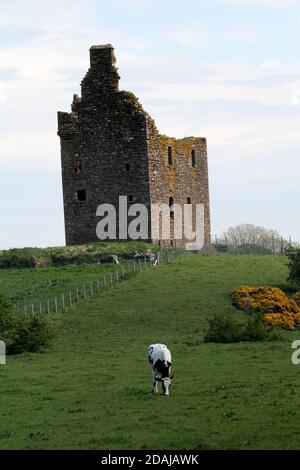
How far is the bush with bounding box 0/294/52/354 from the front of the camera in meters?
45.8

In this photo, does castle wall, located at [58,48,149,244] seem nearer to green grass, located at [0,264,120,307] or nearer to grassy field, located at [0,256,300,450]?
green grass, located at [0,264,120,307]

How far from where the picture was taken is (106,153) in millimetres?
73938

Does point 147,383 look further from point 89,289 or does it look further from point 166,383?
point 89,289

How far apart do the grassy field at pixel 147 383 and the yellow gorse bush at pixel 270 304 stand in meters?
0.79

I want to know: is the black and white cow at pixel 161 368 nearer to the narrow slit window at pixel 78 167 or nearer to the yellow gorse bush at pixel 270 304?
the yellow gorse bush at pixel 270 304

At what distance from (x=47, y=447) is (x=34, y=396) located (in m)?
7.83

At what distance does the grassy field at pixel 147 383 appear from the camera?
26531mm

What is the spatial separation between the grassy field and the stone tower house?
13864mm

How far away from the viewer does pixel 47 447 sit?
26203 millimetres

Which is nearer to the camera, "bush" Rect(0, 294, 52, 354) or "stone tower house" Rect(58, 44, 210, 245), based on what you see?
"bush" Rect(0, 294, 52, 354)

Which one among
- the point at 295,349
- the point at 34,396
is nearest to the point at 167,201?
the point at 295,349

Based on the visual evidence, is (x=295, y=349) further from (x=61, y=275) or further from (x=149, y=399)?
(x=61, y=275)

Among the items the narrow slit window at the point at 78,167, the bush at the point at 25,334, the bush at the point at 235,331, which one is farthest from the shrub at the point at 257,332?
the narrow slit window at the point at 78,167

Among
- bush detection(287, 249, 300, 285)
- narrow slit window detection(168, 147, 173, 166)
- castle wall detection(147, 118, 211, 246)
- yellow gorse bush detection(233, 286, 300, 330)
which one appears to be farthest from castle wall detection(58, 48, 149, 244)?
yellow gorse bush detection(233, 286, 300, 330)
